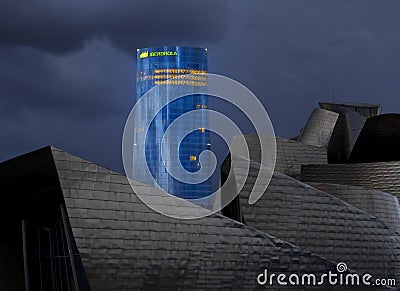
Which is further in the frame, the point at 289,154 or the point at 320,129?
the point at 320,129

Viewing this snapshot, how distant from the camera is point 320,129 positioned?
87.4ft

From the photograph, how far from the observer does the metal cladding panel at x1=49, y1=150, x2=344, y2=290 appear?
12.8m

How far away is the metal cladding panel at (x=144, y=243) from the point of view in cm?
1275

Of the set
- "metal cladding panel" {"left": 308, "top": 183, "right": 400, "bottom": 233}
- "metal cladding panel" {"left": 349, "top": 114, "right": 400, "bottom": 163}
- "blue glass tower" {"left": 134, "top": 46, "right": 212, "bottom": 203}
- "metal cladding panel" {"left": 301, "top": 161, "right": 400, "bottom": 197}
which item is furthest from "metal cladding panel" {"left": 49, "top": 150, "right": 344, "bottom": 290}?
"blue glass tower" {"left": 134, "top": 46, "right": 212, "bottom": 203}

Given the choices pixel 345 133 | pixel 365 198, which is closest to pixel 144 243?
pixel 365 198

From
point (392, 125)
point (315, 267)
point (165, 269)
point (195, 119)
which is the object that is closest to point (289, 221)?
point (315, 267)

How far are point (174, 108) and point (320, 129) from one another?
4899 centimetres

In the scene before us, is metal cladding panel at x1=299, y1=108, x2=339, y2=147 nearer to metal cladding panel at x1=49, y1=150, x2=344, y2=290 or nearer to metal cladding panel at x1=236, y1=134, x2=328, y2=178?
metal cladding panel at x1=236, y1=134, x2=328, y2=178

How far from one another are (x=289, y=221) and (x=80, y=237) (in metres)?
5.57

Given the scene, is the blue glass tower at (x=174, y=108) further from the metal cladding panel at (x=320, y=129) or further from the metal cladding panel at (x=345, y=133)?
the metal cladding panel at (x=320, y=129)

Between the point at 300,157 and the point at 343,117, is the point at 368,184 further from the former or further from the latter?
the point at 343,117

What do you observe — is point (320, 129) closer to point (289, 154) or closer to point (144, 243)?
point (289, 154)

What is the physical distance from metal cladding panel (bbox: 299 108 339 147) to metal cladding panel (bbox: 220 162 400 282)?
9.63 m

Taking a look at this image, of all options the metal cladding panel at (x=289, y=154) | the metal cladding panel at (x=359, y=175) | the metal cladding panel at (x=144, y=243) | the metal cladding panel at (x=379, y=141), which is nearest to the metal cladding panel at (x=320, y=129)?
the metal cladding panel at (x=379, y=141)
